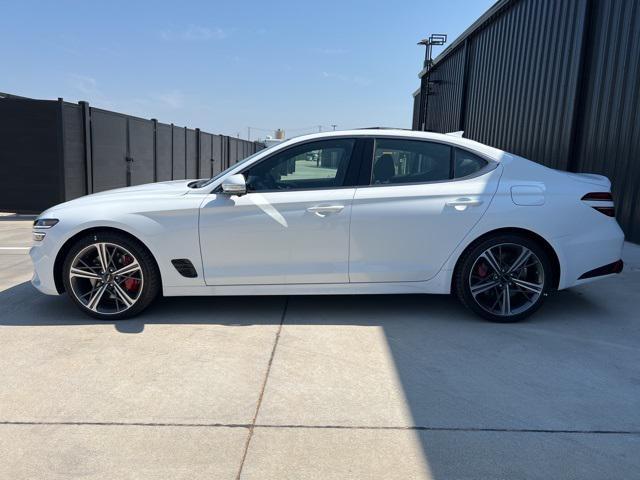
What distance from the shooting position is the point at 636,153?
748 cm

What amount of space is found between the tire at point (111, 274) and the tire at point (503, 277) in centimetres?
268

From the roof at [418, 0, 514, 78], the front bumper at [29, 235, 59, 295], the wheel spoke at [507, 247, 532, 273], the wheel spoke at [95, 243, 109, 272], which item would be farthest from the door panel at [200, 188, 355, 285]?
the roof at [418, 0, 514, 78]

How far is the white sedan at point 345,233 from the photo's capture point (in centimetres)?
434

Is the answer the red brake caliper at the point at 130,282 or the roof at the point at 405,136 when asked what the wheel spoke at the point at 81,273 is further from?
the roof at the point at 405,136

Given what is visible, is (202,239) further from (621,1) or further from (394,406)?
(621,1)

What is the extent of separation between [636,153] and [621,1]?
249 centimetres

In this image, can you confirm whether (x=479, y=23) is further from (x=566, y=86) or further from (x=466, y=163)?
(x=466, y=163)

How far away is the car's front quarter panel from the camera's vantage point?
14.2ft

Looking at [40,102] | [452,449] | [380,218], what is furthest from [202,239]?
[40,102]

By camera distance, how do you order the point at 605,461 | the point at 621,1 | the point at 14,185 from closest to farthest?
1. the point at 605,461
2. the point at 621,1
3. the point at 14,185

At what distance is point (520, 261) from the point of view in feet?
14.6

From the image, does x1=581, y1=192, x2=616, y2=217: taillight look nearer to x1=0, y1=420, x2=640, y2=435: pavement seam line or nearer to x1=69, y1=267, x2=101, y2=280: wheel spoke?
x1=0, y1=420, x2=640, y2=435: pavement seam line

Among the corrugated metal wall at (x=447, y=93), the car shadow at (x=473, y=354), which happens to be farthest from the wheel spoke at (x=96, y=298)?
the corrugated metal wall at (x=447, y=93)

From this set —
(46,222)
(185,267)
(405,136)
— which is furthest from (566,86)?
(46,222)
